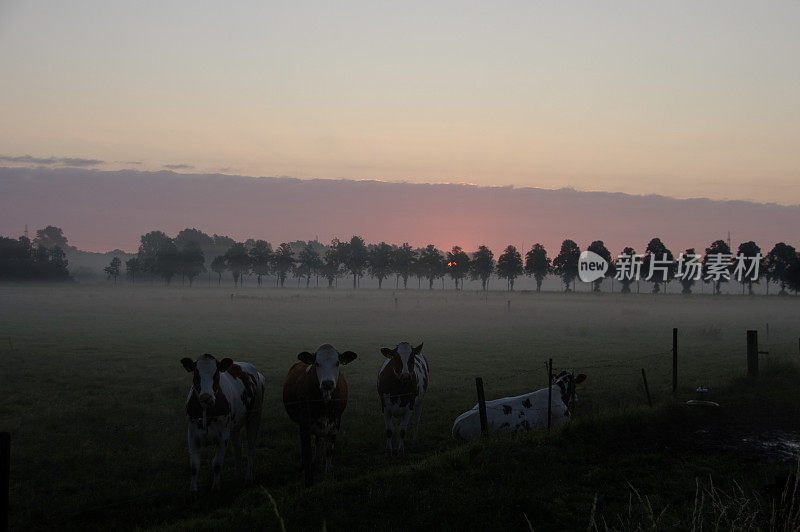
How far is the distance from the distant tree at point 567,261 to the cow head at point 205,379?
138 m

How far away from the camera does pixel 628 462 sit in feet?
29.9

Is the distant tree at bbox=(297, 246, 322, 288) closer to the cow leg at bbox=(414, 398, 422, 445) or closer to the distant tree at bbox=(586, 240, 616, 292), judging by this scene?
the distant tree at bbox=(586, 240, 616, 292)

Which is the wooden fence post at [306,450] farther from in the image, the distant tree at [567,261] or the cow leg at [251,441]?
the distant tree at [567,261]

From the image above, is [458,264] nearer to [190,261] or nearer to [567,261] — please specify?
[567,261]

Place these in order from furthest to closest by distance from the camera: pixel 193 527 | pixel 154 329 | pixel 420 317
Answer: pixel 420 317 < pixel 154 329 < pixel 193 527

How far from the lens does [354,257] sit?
516 feet

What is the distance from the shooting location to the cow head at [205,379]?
9.70 metres

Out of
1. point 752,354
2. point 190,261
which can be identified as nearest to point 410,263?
point 190,261

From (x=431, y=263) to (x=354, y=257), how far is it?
2142 cm

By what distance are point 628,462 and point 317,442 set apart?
18.3ft

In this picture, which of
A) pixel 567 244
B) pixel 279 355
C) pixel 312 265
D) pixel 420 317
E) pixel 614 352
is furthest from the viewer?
pixel 312 265

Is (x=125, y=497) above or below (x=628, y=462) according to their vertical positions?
below

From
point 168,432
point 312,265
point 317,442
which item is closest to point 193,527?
point 317,442

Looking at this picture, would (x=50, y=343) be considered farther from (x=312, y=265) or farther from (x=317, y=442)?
(x=312, y=265)
